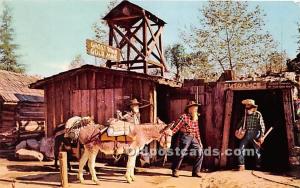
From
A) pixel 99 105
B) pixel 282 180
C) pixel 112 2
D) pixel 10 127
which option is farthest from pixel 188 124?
pixel 112 2

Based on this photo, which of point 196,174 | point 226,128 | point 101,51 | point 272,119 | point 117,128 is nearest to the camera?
point 117,128

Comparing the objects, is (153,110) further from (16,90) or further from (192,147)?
(16,90)

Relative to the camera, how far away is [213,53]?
27.3m

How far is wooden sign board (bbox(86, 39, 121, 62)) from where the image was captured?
10688mm

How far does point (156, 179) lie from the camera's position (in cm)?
941

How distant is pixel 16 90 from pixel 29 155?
6306 mm

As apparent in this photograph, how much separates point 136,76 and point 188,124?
2880 millimetres

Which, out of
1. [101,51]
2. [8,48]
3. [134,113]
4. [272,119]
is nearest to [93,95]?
[101,51]

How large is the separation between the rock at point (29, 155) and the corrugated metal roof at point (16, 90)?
12.9 feet

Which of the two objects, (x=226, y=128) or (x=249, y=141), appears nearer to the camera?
(x=249, y=141)

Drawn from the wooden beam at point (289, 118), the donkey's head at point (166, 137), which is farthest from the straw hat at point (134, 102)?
the wooden beam at point (289, 118)

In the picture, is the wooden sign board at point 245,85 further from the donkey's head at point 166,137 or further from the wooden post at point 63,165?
the wooden post at point 63,165

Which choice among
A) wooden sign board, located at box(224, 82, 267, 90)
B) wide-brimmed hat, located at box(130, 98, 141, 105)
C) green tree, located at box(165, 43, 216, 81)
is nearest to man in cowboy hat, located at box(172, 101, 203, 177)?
wooden sign board, located at box(224, 82, 267, 90)

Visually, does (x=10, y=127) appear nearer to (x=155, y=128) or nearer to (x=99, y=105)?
(x=99, y=105)
